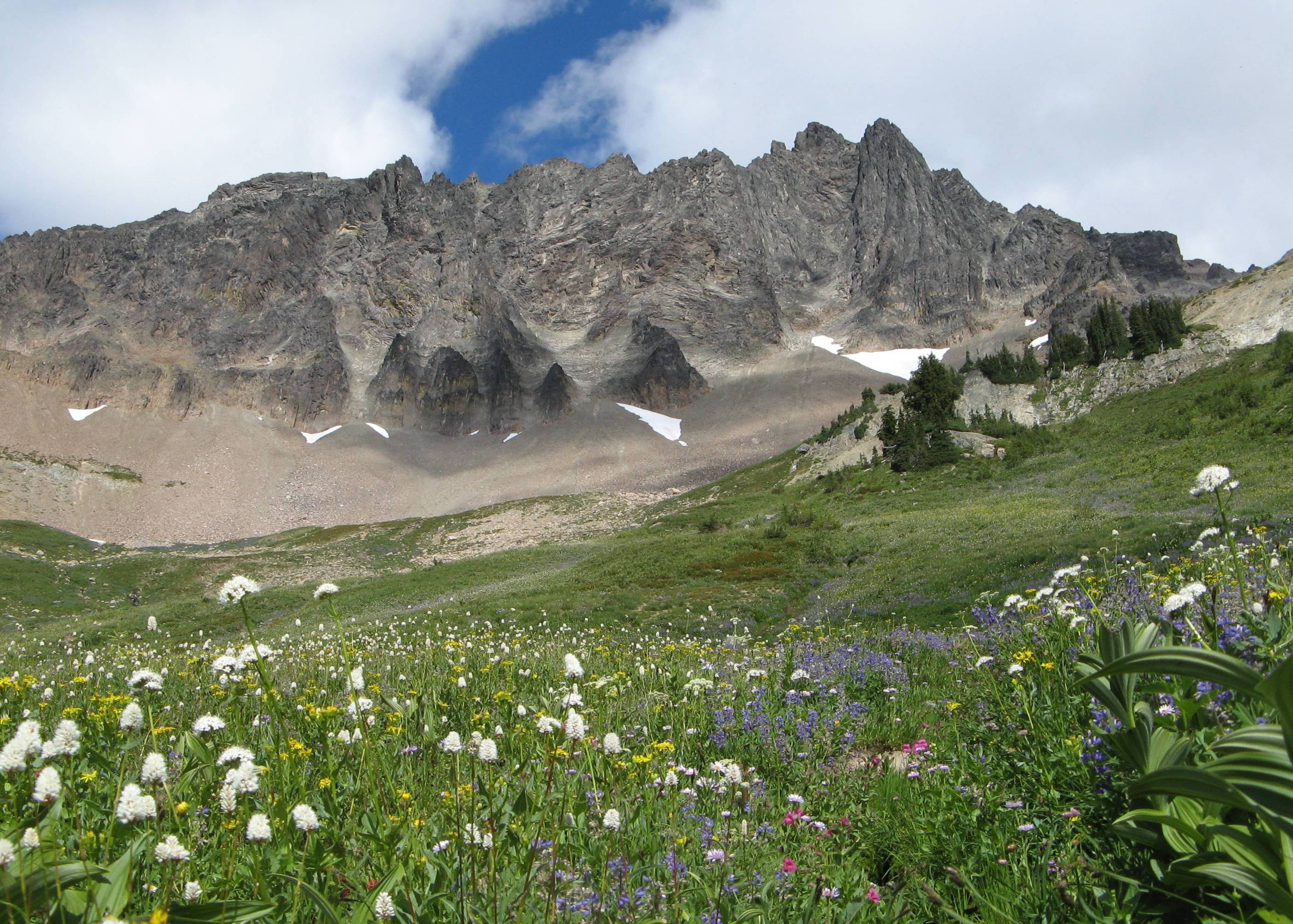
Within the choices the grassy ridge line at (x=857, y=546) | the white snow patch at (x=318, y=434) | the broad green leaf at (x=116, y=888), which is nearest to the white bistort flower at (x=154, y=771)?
the broad green leaf at (x=116, y=888)

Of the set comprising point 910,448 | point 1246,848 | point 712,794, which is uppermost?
point 910,448

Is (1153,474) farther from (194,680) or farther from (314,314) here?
(314,314)

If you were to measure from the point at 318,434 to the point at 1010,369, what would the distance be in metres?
130

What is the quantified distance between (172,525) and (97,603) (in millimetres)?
79862

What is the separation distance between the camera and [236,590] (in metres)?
3.23

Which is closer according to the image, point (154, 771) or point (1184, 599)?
point (154, 771)

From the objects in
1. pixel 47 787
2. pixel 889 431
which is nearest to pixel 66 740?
pixel 47 787

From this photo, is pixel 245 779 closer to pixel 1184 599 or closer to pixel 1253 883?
pixel 1253 883

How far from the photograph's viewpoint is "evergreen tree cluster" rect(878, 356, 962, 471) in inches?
2131

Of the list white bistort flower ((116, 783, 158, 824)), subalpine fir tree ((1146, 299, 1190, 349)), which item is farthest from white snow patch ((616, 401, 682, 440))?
white bistort flower ((116, 783, 158, 824))

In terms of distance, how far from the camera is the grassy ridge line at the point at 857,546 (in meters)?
21.9

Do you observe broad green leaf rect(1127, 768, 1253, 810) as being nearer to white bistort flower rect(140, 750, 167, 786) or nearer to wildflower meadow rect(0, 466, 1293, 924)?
wildflower meadow rect(0, 466, 1293, 924)

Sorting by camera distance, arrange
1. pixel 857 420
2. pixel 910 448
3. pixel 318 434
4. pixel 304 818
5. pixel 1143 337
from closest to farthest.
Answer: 1. pixel 304 818
2. pixel 910 448
3. pixel 1143 337
4. pixel 857 420
5. pixel 318 434

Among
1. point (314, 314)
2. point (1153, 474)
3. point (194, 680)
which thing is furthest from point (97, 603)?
point (314, 314)
